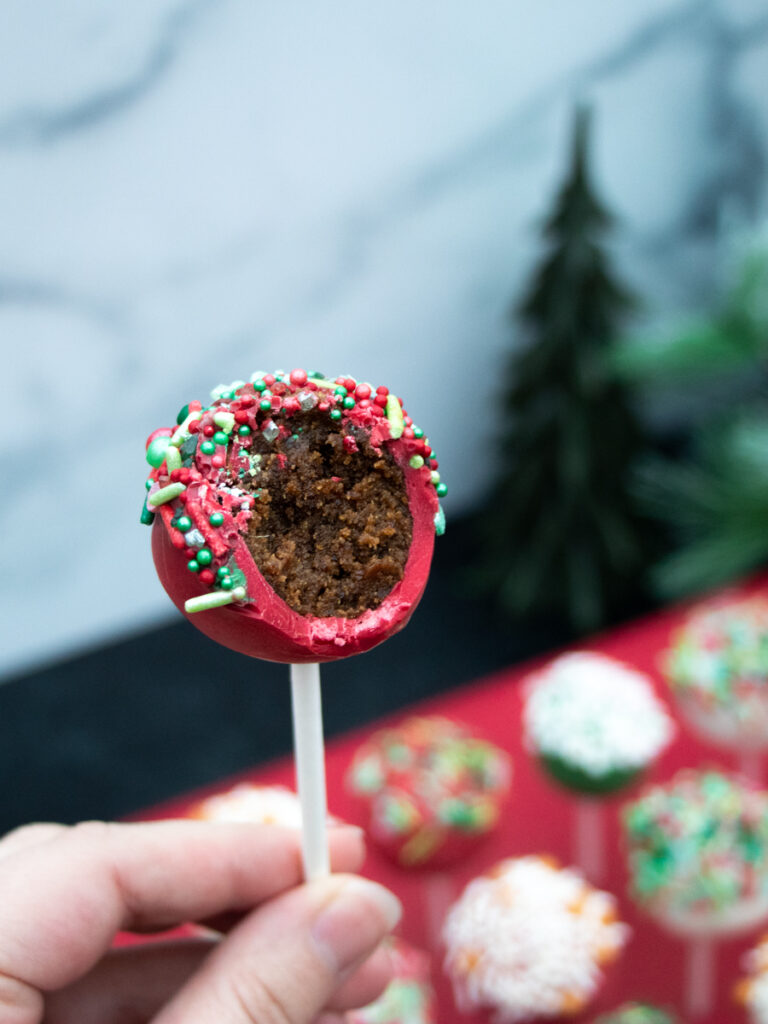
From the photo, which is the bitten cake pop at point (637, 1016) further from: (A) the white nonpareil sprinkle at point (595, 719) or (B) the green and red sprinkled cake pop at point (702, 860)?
(A) the white nonpareil sprinkle at point (595, 719)

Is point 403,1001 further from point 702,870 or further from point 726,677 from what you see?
point 726,677

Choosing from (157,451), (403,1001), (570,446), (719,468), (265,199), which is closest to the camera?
(157,451)

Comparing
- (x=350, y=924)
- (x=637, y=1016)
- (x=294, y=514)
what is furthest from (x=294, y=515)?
(x=637, y=1016)

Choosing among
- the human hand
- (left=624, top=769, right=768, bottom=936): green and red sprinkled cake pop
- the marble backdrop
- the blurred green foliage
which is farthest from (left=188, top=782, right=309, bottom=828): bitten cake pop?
the blurred green foliage

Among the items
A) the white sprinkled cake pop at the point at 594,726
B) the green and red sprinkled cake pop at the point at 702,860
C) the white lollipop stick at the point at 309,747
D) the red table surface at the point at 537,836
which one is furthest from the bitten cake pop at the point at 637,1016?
the white lollipop stick at the point at 309,747

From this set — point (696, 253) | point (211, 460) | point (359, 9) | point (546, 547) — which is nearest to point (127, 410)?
point (359, 9)

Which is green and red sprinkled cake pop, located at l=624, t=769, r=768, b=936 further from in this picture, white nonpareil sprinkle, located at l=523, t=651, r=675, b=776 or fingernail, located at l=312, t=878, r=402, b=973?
fingernail, located at l=312, t=878, r=402, b=973

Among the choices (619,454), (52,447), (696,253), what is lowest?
(619,454)

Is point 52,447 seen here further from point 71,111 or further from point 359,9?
point 359,9
